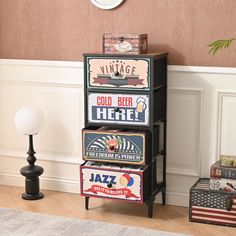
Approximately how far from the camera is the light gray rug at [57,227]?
10.7 ft

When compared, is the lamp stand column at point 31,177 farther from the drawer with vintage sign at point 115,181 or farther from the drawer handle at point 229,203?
the drawer handle at point 229,203

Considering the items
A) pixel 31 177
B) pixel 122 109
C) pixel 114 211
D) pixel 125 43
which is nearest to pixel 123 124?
pixel 122 109

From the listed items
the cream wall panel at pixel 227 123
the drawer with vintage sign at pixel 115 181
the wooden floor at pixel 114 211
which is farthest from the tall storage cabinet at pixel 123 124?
the cream wall panel at pixel 227 123

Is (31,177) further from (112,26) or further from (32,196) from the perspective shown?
(112,26)

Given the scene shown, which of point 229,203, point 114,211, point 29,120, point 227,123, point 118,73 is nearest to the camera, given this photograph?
point 229,203

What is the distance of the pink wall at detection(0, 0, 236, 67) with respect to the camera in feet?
11.5

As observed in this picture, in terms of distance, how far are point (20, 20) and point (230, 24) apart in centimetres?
158

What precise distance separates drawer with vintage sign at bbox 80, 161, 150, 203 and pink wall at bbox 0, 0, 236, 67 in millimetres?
807

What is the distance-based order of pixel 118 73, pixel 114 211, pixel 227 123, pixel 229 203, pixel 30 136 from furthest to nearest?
pixel 30 136
pixel 114 211
pixel 227 123
pixel 118 73
pixel 229 203

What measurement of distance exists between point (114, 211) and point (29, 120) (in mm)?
874

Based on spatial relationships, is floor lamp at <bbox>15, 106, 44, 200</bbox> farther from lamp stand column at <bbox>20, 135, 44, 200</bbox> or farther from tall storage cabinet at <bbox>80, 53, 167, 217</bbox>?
tall storage cabinet at <bbox>80, 53, 167, 217</bbox>

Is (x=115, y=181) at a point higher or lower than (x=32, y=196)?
higher

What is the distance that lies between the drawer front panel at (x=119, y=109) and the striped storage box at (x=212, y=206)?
0.56 m

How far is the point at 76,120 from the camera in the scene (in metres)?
3.98
